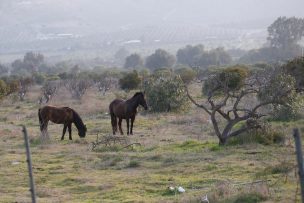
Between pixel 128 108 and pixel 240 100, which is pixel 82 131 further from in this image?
pixel 240 100

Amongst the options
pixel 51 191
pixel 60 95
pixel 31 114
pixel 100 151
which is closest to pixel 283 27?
pixel 60 95

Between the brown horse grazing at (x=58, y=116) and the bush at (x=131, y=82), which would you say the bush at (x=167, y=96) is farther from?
the bush at (x=131, y=82)

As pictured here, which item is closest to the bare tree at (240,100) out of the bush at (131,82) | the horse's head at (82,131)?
the horse's head at (82,131)

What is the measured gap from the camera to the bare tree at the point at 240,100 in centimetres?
2043

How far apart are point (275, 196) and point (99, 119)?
22753 mm

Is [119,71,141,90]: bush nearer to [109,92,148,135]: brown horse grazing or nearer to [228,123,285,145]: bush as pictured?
[109,92,148,135]: brown horse grazing

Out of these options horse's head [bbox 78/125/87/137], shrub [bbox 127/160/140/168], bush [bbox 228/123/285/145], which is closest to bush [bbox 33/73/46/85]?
horse's head [bbox 78/125/87/137]

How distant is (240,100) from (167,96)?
4235 millimetres

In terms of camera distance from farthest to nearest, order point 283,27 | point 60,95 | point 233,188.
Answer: point 283,27 < point 60,95 < point 233,188

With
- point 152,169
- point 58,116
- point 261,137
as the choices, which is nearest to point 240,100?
point 58,116

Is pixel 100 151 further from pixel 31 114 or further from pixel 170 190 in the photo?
pixel 31 114

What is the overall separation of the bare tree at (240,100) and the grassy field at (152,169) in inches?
35.3

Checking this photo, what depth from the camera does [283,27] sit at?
107500 millimetres

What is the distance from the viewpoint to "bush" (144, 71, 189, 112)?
35938 millimetres
